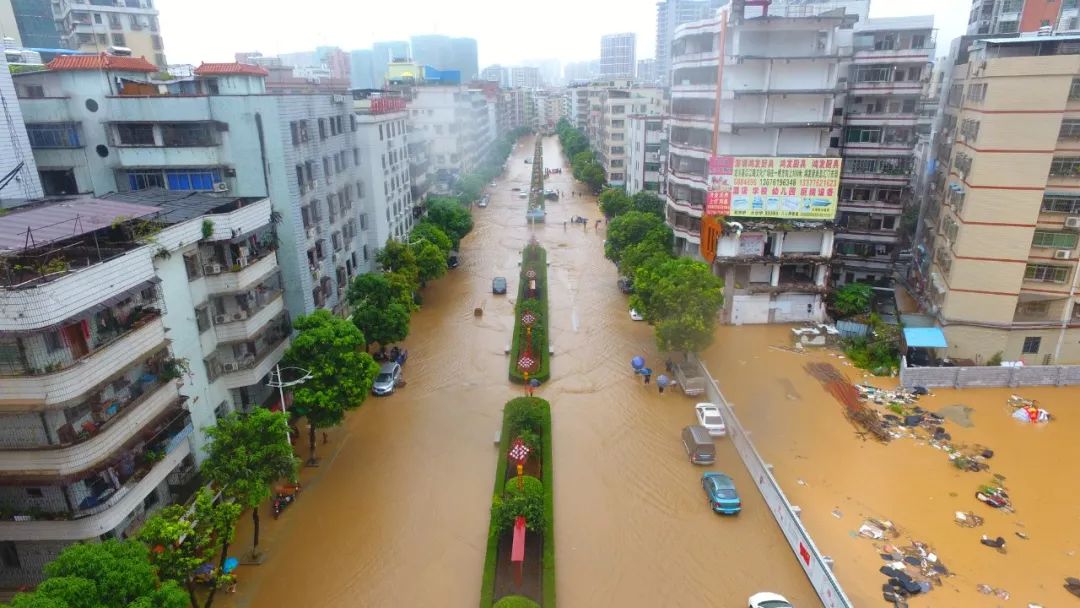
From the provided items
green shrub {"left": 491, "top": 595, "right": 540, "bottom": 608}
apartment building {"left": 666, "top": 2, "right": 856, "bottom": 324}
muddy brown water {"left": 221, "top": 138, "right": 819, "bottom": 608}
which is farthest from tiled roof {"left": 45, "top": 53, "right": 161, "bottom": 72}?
apartment building {"left": 666, "top": 2, "right": 856, "bottom": 324}

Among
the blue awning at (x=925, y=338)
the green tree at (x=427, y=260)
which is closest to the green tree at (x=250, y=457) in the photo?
the green tree at (x=427, y=260)

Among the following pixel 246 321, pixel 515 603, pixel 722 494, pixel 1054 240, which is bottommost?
pixel 722 494

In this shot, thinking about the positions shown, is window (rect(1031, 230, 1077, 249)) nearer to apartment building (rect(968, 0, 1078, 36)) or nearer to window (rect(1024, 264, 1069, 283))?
window (rect(1024, 264, 1069, 283))

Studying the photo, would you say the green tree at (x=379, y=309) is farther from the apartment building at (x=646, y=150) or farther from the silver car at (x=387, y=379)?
the apartment building at (x=646, y=150)

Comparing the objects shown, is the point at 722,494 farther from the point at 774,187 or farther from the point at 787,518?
the point at 774,187

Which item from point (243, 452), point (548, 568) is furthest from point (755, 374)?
point (243, 452)

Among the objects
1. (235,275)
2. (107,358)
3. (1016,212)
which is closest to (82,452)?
(107,358)

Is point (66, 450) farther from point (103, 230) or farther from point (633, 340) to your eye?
point (633, 340)
